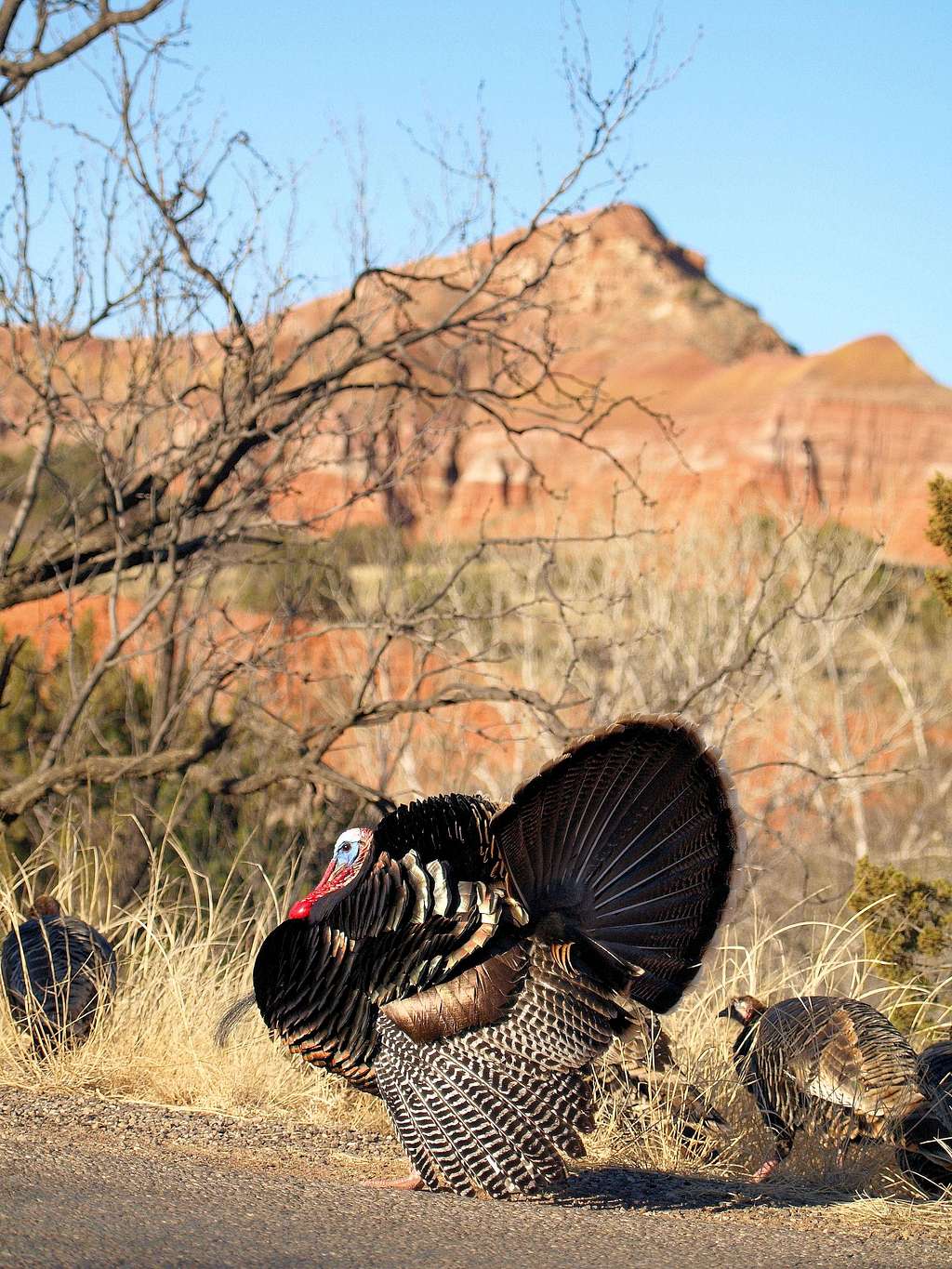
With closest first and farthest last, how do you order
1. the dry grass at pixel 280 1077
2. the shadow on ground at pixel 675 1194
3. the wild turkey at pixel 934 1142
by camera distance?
1. the shadow on ground at pixel 675 1194
2. the wild turkey at pixel 934 1142
3. the dry grass at pixel 280 1077

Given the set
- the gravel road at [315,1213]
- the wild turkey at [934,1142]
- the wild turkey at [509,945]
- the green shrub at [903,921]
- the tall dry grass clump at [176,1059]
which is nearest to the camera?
the gravel road at [315,1213]

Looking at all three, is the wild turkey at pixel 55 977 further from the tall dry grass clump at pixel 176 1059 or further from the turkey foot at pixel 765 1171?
the turkey foot at pixel 765 1171

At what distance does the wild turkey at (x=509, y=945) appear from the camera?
397 centimetres

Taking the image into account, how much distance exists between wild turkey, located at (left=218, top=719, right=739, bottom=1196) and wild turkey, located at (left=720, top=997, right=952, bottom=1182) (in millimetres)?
626

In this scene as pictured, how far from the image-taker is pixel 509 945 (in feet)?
13.5

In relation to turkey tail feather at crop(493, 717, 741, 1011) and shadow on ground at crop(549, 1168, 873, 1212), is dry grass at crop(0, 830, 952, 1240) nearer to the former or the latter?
shadow on ground at crop(549, 1168, 873, 1212)

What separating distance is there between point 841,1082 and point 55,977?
2890mm

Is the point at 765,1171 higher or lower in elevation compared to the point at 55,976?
lower

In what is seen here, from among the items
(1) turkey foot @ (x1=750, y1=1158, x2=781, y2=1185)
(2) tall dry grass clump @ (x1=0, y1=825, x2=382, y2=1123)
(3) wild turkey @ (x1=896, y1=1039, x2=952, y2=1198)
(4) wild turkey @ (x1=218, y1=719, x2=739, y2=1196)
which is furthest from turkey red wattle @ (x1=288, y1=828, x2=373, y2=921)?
(3) wild turkey @ (x1=896, y1=1039, x2=952, y2=1198)

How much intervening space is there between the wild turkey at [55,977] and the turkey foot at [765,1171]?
2.49m

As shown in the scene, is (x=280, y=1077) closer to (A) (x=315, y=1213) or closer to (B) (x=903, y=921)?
(A) (x=315, y=1213)

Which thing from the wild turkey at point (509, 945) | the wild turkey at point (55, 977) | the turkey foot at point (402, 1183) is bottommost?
the turkey foot at point (402, 1183)

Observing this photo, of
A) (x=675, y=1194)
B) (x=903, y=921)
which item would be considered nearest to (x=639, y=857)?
(x=675, y=1194)

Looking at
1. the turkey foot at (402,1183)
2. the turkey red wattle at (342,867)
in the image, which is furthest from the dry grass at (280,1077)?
the turkey red wattle at (342,867)
